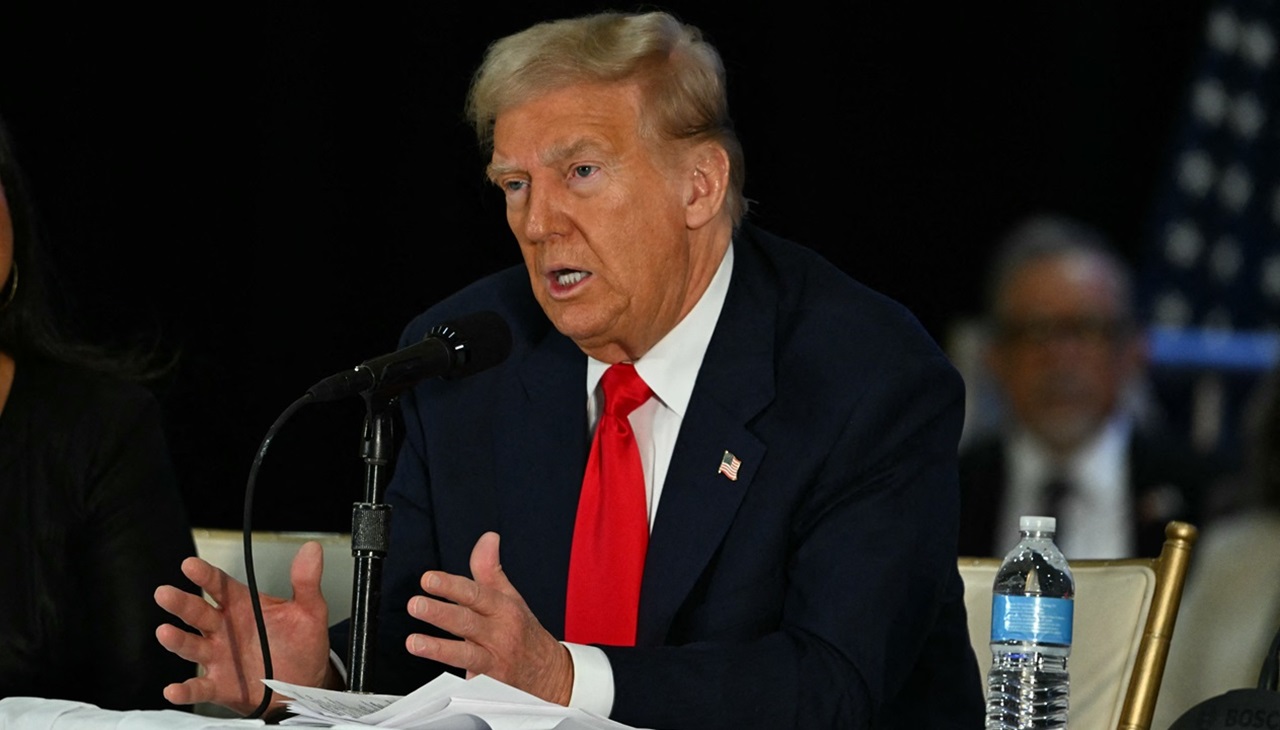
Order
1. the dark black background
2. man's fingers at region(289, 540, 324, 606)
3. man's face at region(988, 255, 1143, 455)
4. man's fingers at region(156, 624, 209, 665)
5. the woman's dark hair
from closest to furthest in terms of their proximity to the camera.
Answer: man's fingers at region(156, 624, 209, 665) → man's fingers at region(289, 540, 324, 606) → the woman's dark hair → man's face at region(988, 255, 1143, 455) → the dark black background

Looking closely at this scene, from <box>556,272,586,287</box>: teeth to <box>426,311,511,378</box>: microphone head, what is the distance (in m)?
0.39

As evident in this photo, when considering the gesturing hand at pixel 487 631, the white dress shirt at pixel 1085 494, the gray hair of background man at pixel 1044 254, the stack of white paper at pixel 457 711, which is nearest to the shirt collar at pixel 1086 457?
the white dress shirt at pixel 1085 494

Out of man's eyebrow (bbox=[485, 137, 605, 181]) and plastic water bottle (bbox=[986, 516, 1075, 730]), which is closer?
plastic water bottle (bbox=[986, 516, 1075, 730])

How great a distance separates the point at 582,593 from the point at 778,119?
13.3 ft

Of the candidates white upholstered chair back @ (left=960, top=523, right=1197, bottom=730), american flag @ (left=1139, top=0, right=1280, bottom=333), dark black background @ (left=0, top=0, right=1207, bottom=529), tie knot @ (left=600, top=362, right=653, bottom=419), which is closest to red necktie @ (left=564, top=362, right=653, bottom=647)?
tie knot @ (left=600, top=362, right=653, bottom=419)

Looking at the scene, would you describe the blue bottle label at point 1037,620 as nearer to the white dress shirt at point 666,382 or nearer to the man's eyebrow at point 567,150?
the white dress shirt at point 666,382

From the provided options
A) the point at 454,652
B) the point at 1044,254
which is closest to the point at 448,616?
the point at 454,652

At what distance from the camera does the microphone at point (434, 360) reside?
164 cm

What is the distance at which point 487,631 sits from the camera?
1.58 metres

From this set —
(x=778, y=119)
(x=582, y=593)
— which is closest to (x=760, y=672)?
(x=582, y=593)

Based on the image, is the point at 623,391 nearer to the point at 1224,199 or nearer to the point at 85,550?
the point at 85,550

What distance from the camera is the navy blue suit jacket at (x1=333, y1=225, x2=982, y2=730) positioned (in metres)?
1.88

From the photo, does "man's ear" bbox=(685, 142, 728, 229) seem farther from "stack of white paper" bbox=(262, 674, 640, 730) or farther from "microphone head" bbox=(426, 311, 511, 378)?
"stack of white paper" bbox=(262, 674, 640, 730)

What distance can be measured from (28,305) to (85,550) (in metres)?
0.40
